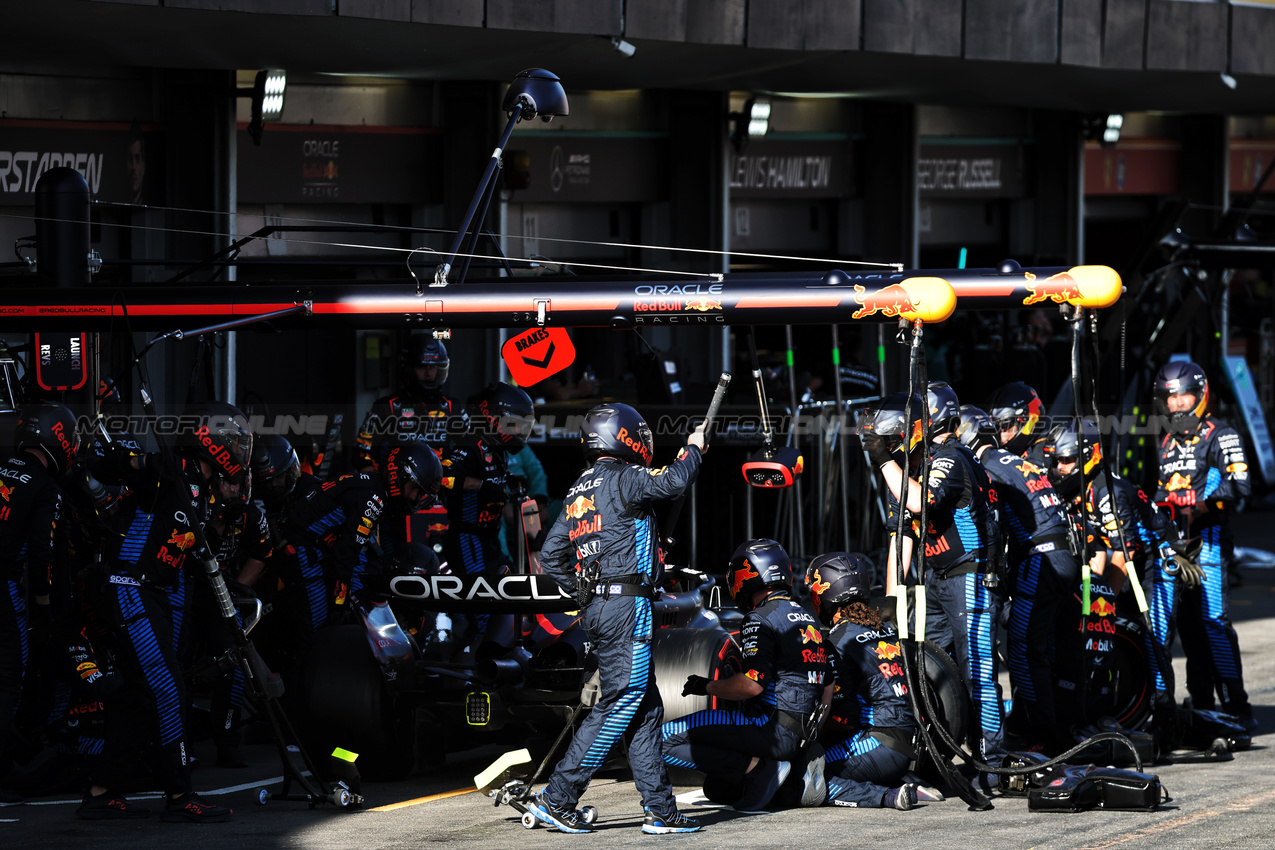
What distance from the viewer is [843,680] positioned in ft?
28.7

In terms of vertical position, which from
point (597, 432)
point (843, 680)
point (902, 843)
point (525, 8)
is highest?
point (525, 8)

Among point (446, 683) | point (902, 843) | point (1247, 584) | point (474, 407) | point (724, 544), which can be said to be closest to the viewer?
point (902, 843)

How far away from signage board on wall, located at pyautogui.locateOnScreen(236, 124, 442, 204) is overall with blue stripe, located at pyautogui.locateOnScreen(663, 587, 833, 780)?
8.27 meters

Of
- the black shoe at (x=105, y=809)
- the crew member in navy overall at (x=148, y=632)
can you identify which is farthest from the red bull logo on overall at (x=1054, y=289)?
the black shoe at (x=105, y=809)

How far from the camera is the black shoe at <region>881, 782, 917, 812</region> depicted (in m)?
8.48

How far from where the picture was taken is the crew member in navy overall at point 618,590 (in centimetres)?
799

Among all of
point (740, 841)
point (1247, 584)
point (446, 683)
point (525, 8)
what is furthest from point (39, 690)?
point (1247, 584)

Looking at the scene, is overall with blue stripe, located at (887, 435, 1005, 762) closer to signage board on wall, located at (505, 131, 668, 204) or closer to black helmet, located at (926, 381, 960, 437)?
black helmet, located at (926, 381, 960, 437)

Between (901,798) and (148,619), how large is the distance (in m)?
3.50

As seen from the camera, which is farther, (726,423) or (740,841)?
(726,423)

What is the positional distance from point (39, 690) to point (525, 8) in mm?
7018

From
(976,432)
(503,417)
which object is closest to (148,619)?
(503,417)

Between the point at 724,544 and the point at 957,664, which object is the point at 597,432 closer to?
the point at 957,664

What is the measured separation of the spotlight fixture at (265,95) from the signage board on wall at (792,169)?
214 inches
